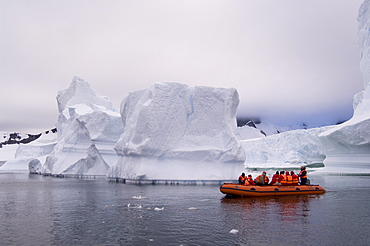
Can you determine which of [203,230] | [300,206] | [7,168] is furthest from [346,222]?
[7,168]

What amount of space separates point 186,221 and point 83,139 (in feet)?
83.5

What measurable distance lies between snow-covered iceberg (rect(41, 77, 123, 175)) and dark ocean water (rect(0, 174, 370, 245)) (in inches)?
659

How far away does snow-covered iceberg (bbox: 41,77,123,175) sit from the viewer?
99.8ft

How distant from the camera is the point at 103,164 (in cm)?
3064

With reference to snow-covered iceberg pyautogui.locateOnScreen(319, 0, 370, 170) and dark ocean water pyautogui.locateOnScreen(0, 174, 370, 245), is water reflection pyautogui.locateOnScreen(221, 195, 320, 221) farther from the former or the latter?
snow-covered iceberg pyautogui.locateOnScreen(319, 0, 370, 170)

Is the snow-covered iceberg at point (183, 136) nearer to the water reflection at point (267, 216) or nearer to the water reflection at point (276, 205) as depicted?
the water reflection at point (276, 205)

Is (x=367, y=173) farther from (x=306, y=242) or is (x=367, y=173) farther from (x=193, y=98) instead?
A: (x=306, y=242)

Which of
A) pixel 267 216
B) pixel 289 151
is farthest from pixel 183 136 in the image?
pixel 289 151

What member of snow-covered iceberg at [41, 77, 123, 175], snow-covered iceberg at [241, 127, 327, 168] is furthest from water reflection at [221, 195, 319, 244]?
snow-covered iceberg at [241, 127, 327, 168]

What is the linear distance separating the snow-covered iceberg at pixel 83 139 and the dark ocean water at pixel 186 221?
1675 centimetres

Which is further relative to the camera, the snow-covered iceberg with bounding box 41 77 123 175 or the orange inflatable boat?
the snow-covered iceberg with bounding box 41 77 123 175

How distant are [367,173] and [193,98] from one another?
16.6 m

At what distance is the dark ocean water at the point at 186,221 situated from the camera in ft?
23.8

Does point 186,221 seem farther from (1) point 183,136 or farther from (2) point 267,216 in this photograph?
(1) point 183,136
